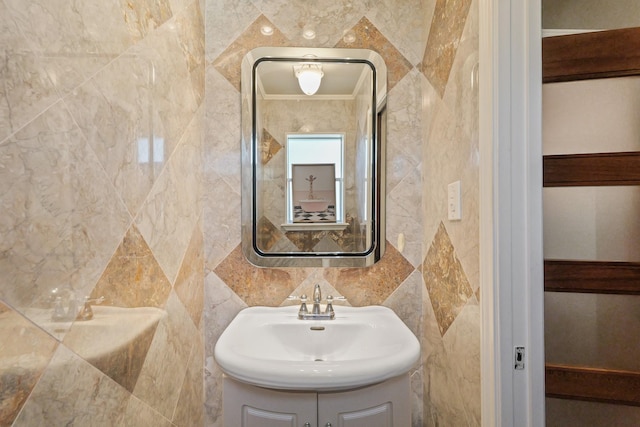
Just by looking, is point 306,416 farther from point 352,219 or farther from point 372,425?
point 352,219

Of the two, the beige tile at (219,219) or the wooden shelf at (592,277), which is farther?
the beige tile at (219,219)

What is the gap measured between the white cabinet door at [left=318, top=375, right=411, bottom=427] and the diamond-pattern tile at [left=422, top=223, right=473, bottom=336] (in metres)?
0.27

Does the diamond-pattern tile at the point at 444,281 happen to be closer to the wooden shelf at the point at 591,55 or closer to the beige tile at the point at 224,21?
the wooden shelf at the point at 591,55

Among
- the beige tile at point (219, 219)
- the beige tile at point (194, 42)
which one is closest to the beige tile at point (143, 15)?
the beige tile at point (194, 42)

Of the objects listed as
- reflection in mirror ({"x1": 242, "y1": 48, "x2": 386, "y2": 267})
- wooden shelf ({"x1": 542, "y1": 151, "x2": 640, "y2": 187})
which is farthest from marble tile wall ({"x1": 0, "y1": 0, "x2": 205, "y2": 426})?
wooden shelf ({"x1": 542, "y1": 151, "x2": 640, "y2": 187})

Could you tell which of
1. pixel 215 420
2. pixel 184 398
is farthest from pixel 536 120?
pixel 215 420

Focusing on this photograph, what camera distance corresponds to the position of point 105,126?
71 centimetres

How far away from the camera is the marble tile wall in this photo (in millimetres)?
493

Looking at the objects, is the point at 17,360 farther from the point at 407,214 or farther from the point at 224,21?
the point at 224,21

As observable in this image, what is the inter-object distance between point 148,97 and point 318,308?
0.91m

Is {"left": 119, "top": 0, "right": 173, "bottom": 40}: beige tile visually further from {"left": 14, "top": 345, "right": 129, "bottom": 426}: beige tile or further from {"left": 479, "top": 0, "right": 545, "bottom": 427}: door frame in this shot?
{"left": 479, "top": 0, "right": 545, "bottom": 427}: door frame

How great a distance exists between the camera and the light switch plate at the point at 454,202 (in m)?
1.04

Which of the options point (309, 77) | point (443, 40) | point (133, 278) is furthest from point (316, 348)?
point (443, 40)

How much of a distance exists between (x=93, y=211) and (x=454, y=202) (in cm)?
96
